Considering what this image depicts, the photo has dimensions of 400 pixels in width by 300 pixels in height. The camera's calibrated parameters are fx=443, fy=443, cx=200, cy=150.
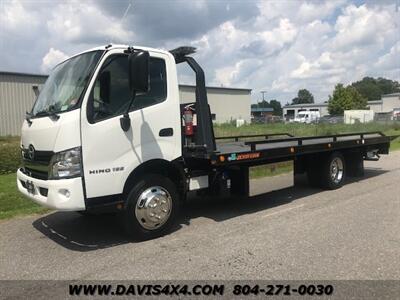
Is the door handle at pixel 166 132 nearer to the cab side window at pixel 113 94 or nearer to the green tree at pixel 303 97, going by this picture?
the cab side window at pixel 113 94

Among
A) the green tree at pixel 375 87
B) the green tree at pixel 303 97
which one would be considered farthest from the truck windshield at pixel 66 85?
the green tree at pixel 303 97

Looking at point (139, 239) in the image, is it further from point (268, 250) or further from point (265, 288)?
point (265, 288)

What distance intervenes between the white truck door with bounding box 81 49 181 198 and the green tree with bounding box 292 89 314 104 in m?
169

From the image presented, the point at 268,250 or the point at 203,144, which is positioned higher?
the point at 203,144

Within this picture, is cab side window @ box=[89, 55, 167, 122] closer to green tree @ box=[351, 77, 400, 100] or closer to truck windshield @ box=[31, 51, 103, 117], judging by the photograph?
truck windshield @ box=[31, 51, 103, 117]

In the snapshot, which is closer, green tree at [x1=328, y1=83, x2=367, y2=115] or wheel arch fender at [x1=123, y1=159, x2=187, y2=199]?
wheel arch fender at [x1=123, y1=159, x2=187, y2=199]

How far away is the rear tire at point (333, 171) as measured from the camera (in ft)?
31.2

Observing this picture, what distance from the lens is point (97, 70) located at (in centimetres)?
565

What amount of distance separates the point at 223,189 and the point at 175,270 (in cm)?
255

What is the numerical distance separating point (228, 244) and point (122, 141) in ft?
6.35

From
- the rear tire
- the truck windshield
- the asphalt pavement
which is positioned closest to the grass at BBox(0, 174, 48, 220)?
the asphalt pavement

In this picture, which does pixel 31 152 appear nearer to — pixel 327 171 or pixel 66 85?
pixel 66 85

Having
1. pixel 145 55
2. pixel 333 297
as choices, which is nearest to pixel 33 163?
pixel 145 55

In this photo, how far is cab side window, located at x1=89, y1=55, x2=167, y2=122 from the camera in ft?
18.4
